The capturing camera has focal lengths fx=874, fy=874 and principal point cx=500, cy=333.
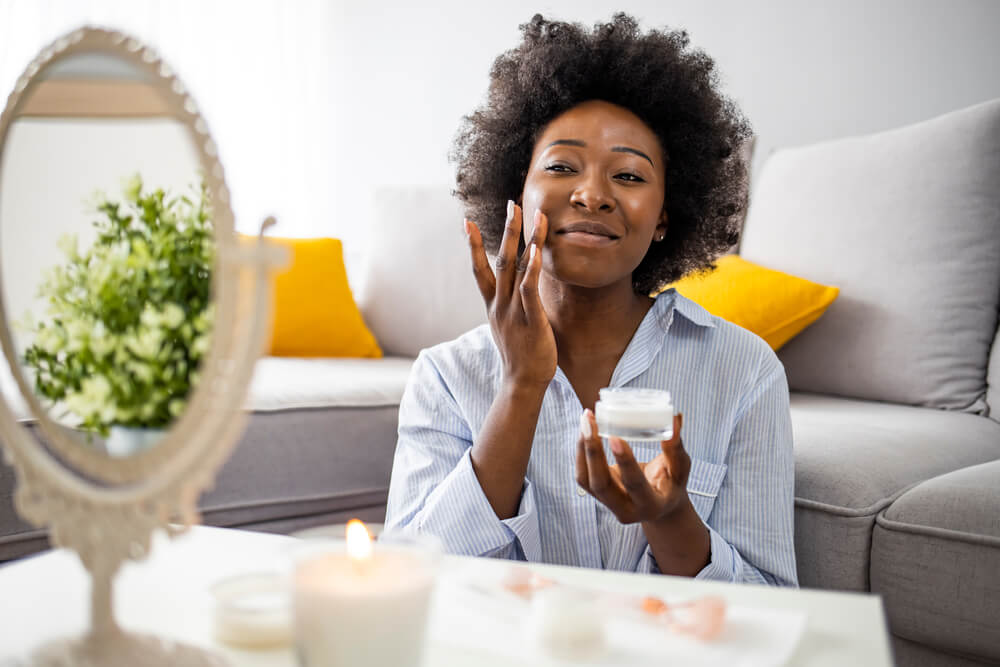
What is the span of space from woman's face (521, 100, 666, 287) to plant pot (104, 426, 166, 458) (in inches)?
31.0

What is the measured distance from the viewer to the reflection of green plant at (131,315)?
67 cm

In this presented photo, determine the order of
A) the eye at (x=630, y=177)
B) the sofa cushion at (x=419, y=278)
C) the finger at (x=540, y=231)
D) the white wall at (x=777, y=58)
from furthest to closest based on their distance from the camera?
the sofa cushion at (x=419, y=278) < the white wall at (x=777, y=58) < the eye at (x=630, y=177) < the finger at (x=540, y=231)

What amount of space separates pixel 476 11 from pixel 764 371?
268 centimetres

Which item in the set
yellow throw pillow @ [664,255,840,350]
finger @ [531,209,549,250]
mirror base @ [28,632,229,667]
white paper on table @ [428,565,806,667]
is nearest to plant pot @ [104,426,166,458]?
mirror base @ [28,632,229,667]

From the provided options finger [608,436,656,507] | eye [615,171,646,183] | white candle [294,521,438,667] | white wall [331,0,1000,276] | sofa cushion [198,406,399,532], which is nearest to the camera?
white candle [294,521,438,667]

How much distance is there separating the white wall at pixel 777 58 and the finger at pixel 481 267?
1533 mm

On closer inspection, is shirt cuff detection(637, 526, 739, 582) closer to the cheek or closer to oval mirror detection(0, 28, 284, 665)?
the cheek

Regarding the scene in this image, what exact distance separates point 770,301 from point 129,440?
1623 mm

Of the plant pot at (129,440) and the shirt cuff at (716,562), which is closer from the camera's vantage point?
the plant pot at (129,440)

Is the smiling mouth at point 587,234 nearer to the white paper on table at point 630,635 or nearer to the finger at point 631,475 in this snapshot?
the finger at point 631,475

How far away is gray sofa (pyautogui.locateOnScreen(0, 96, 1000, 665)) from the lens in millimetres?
1365

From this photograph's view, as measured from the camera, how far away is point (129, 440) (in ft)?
2.21

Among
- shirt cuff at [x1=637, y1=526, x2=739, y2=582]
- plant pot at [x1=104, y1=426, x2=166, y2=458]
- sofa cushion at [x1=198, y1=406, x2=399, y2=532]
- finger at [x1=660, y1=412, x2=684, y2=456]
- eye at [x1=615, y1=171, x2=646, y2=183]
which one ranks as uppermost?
eye at [x1=615, y1=171, x2=646, y2=183]

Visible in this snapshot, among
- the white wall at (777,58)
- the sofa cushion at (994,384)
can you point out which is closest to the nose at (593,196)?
the sofa cushion at (994,384)
